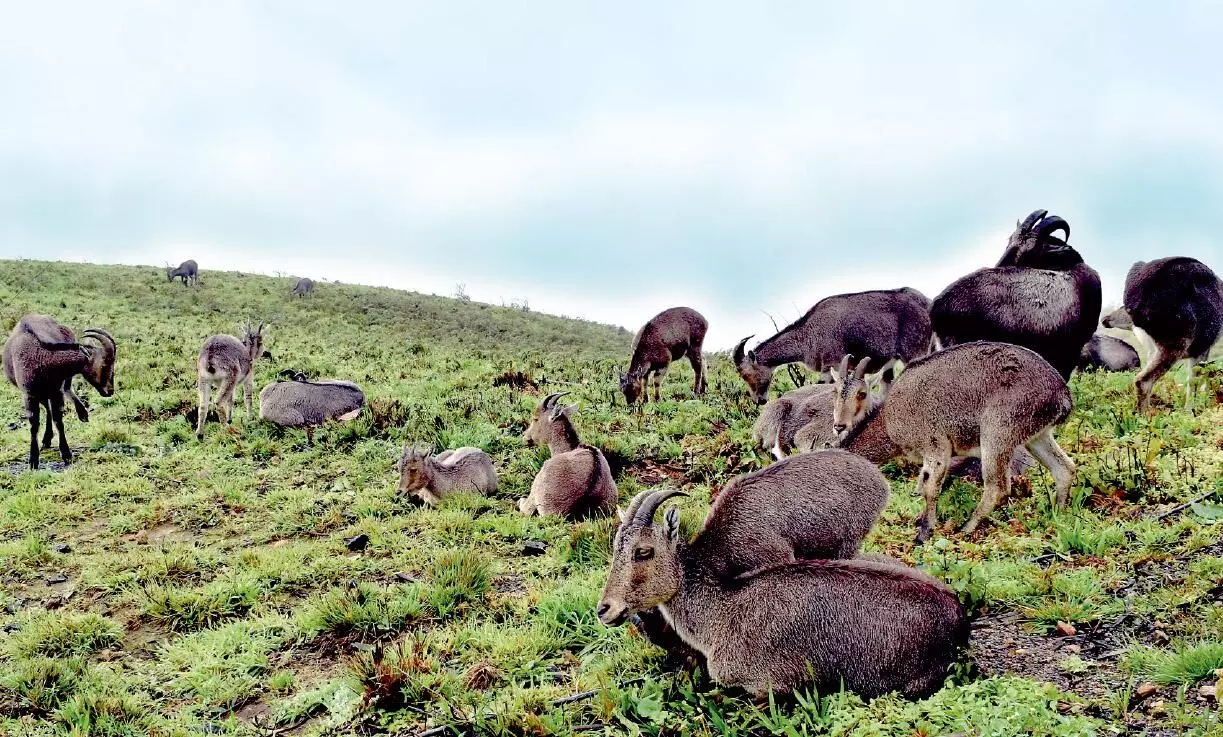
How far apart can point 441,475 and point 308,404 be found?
16.5 ft

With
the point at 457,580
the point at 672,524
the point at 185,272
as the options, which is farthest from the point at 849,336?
the point at 185,272

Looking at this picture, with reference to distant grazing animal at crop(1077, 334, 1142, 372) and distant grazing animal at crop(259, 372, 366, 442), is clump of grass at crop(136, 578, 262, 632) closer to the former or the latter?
distant grazing animal at crop(259, 372, 366, 442)

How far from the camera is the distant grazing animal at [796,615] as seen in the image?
402cm

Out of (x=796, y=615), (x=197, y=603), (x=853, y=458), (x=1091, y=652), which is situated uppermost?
(x=853, y=458)

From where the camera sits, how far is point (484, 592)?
6.48 metres

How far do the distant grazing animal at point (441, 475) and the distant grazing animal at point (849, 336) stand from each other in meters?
5.04

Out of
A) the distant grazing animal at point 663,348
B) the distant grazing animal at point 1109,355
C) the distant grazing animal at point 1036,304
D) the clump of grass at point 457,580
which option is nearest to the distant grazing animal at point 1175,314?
the distant grazing animal at point 1036,304

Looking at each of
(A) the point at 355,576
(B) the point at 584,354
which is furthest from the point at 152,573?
(B) the point at 584,354

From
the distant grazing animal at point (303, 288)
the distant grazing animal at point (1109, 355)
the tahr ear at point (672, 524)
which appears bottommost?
the tahr ear at point (672, 524)

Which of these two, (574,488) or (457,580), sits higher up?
(574,488)

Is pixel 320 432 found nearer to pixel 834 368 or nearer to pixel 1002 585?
pixel 834 368

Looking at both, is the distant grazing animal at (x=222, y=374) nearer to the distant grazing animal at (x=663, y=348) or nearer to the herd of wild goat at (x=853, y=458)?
the herd of wild goat at (x=853, y=458)

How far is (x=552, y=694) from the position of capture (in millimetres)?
4602

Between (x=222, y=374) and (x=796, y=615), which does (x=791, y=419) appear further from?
(x=222, y=374)
